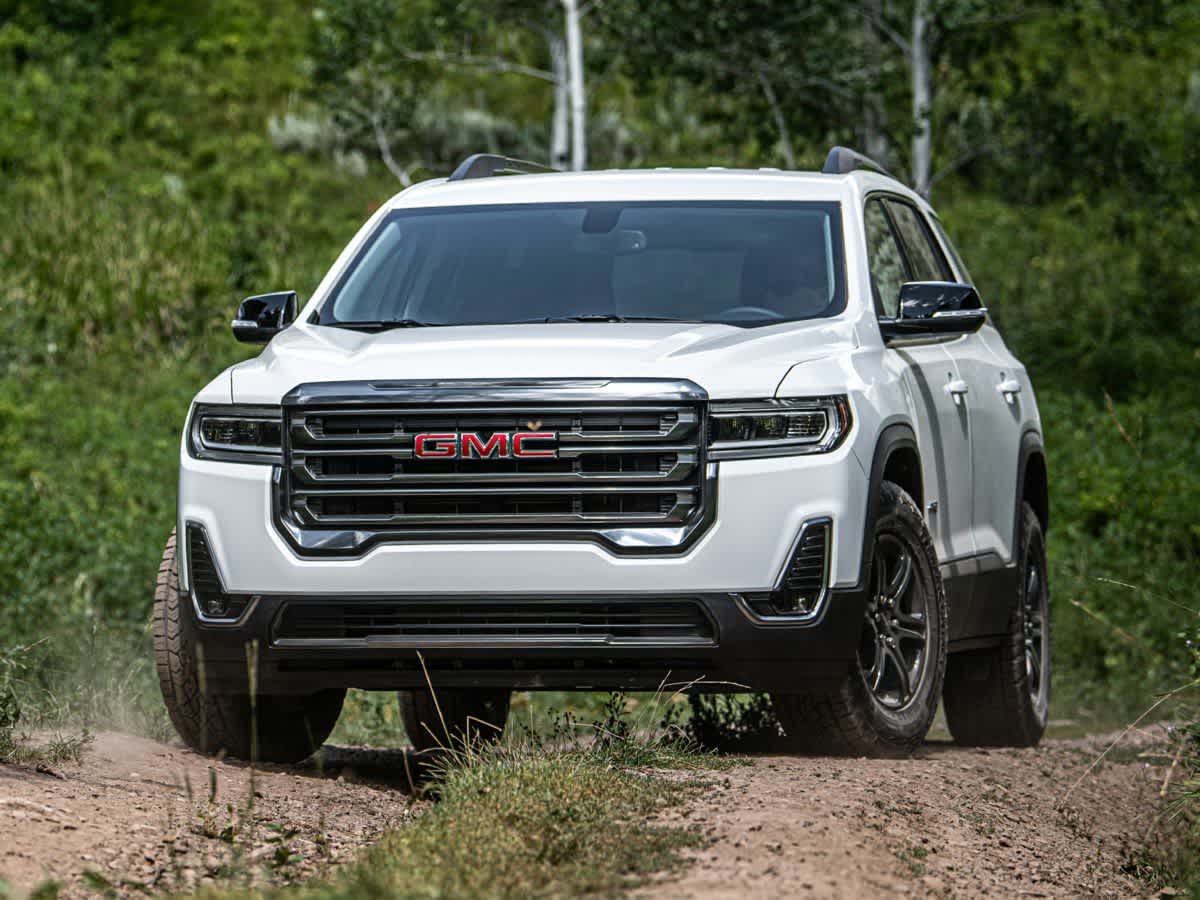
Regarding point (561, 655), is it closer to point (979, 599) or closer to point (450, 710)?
point (979, 599)

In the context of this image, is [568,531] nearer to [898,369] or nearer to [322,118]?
[898,369]

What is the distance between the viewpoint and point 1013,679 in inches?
333

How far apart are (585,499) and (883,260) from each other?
2159 mm

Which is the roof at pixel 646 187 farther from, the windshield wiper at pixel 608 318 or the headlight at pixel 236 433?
the headlight at pixel 236 433

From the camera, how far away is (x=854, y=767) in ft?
20.6

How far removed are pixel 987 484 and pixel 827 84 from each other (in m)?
9.74

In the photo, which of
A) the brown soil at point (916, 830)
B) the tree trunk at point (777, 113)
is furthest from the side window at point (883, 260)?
the tree trunk at point (777, 113)

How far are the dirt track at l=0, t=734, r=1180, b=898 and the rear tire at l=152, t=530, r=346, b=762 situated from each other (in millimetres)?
124

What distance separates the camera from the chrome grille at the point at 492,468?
5922 mm

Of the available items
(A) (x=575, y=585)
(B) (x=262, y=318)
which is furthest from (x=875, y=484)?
(B) (x=262, y=318)

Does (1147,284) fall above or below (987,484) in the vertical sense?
below

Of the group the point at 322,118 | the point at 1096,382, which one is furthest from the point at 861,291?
the point at 322,118

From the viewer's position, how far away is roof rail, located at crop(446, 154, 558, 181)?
8.03m

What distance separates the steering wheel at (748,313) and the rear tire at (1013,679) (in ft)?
6.83
